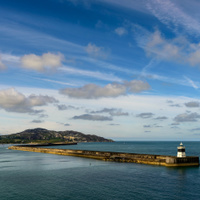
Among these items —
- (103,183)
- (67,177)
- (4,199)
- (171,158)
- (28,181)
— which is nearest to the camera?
(4,199)

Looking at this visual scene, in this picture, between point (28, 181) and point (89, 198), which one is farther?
point (28, 181)

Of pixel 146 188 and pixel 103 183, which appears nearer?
pixel 146 188

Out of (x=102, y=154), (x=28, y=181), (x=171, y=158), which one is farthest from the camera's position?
(x=102, y=154)

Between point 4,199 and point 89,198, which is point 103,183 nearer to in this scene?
point 89,198

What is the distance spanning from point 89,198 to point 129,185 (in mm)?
→ 9031

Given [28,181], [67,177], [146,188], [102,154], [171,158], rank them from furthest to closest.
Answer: [102,154] → [171,158] → [67,177] → [28,181] → [146,188]

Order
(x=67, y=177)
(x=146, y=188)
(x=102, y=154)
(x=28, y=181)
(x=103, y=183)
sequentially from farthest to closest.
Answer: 1. (x=102, y=154)
2. (x=67, y=177)
3. (x=28, y=181)
4. (x=103, y=183)
5. (x=146, y=188)

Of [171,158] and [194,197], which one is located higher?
[171,158]

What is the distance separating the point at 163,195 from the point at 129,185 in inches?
267

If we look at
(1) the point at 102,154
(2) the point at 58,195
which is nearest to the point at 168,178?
(2) the point at 58,195

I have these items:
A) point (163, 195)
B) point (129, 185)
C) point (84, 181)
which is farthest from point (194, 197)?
point (84, 181)

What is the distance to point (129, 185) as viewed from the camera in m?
37.3

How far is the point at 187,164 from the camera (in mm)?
56094

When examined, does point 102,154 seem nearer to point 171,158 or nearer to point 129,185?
point 171,158
